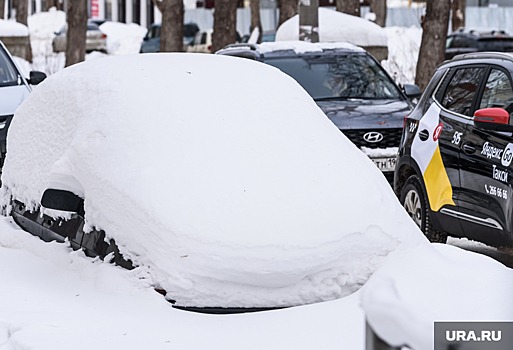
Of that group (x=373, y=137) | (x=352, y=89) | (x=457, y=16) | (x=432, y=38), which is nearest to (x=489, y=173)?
(x=373, y=137)

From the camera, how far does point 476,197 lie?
8.03 meters

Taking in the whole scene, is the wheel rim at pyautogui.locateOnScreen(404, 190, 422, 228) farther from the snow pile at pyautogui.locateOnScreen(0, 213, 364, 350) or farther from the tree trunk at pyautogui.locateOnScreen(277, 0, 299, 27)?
the tree trunk at pyautogui.locateOnScreen(277, 0, 299, 27)

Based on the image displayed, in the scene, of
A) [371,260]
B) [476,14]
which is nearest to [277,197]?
[371,260]

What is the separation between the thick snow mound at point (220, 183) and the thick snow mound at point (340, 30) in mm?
14609

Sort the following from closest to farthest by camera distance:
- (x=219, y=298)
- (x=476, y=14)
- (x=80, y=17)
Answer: (x=219, y=298), (x=80, y=17), (x=476, y=14)

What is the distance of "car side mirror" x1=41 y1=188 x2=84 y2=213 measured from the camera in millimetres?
5828

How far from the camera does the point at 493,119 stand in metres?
7.65

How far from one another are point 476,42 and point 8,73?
21032 mm

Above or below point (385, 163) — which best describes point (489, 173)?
above

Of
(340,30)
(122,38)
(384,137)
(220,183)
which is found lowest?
(122,38)

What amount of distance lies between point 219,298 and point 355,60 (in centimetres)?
877

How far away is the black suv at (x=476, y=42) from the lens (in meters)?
32.0

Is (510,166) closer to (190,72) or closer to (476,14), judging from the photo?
(190,72)

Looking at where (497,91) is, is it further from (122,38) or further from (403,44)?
(122,38)
